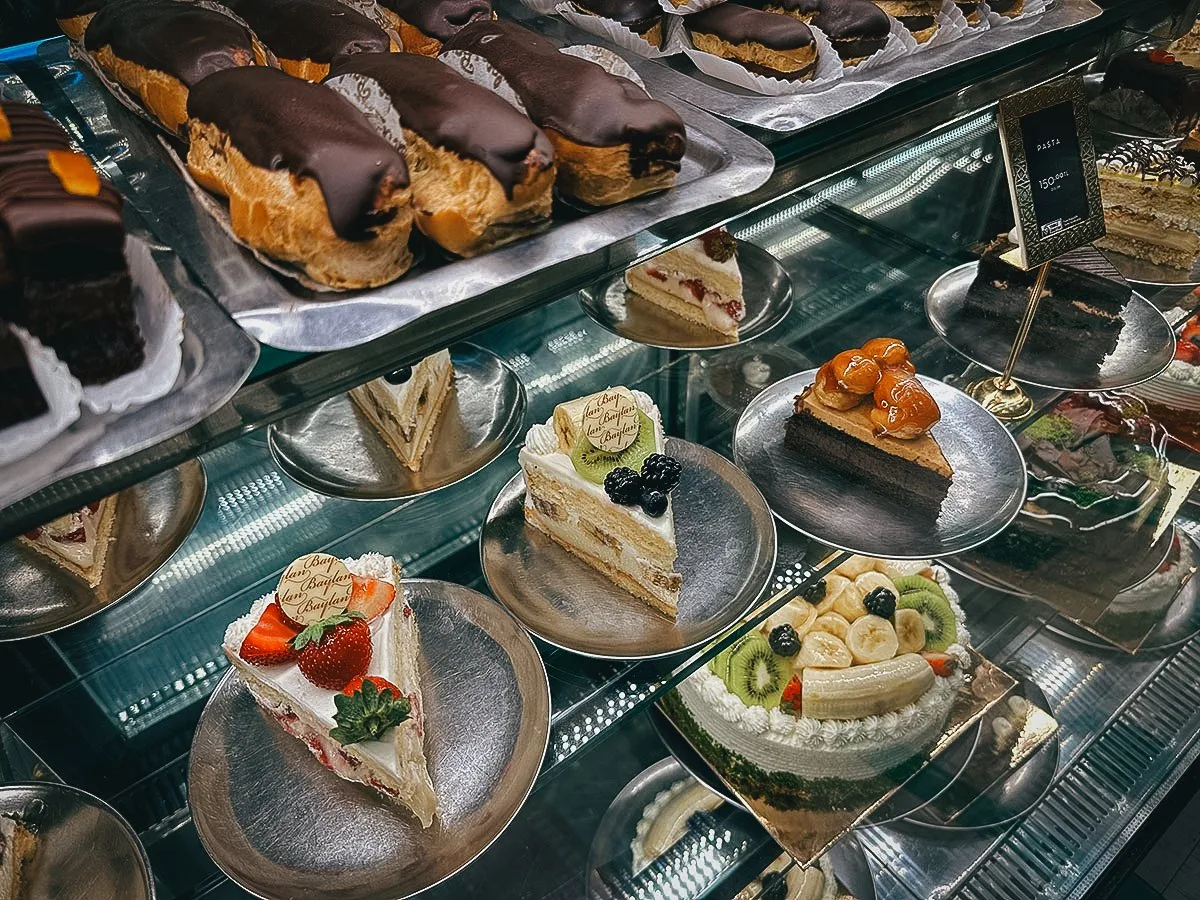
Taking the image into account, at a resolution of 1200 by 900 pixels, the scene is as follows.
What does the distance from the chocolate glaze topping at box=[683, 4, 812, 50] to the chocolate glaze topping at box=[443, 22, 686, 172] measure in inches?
19.1

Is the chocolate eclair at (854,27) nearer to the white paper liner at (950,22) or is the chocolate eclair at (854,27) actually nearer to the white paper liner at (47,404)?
the white paper liner at (950,22)

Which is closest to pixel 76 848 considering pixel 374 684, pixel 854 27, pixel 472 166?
pixel 374 684

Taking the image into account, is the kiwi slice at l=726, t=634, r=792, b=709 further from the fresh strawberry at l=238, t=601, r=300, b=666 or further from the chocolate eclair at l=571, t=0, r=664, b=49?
the chocolate eclair at l=571, t=0, r=664, b=49

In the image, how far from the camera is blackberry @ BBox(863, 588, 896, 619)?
222cm

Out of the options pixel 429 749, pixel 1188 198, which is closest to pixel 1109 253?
pixel 1188 198

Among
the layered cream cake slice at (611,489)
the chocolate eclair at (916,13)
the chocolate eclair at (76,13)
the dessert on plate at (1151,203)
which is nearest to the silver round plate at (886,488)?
the layered cream cake slice at (611,489)

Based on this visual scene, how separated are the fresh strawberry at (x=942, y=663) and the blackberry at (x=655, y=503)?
3.02ft

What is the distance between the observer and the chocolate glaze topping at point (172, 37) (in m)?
1.49

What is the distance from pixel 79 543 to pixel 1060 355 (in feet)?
7.85

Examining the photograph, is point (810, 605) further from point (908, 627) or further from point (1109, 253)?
point (1109, 253)

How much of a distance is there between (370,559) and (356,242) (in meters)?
0.77

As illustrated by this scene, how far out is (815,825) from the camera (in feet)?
6.84

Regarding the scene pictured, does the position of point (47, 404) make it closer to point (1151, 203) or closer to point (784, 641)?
point (784, 641)

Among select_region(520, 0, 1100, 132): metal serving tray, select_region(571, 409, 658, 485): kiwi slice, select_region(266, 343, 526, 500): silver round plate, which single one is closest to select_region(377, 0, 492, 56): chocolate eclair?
select_region(520, 0, 1100, 132): metal serving tray
